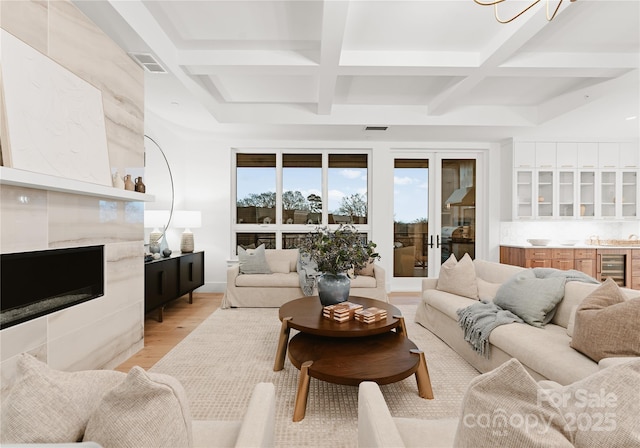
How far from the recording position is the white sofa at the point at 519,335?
1.88 meters

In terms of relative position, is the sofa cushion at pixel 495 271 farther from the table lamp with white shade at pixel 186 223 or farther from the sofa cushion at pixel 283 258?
the table lamp with white shade at pixel 186 223

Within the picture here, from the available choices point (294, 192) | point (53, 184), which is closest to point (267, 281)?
point (294, 192)

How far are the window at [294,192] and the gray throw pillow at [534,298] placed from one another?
3.38 metres

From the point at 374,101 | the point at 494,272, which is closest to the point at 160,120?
the point at 374,101

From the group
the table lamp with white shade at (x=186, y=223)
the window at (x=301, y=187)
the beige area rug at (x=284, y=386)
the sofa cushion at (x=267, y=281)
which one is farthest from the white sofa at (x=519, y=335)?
the table lamp with white shade at (x=186, y=223)

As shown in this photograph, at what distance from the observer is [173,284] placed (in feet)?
13.7

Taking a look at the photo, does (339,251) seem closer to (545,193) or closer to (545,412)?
(545,412)

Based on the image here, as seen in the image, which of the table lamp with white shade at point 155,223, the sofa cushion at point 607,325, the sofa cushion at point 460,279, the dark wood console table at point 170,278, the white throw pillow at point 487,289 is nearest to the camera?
the sofa cushion at point 607,325

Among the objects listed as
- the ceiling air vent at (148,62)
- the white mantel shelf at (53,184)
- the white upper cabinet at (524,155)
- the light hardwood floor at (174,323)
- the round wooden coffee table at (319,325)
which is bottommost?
the light hardwood floor at (174,323)

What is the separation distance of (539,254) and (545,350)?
3.79 m

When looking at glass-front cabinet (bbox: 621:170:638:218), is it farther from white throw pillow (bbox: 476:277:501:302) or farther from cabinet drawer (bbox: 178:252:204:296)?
cabinet drawer (bbox: 178:252:204:296)

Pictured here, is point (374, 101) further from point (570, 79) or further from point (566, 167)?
point (566, 167)

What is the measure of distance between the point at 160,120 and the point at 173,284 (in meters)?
2.41

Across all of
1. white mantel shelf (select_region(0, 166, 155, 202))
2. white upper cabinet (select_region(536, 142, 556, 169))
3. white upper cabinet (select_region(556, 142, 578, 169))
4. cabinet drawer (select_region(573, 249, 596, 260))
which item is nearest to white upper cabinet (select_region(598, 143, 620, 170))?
white upper cabinet (select_region(556, 142, 578, 169))
